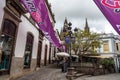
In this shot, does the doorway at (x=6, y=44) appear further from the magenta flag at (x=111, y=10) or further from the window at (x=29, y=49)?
the magenta flag at (x=111, y=10)

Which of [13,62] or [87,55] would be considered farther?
[87,55]

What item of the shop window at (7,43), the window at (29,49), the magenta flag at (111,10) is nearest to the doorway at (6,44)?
the shop window at (7,43)

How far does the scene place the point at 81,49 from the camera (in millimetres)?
26922

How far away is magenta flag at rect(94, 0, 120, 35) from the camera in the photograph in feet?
11.5

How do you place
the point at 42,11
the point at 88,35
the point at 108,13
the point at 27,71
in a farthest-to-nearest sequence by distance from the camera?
the point at 88,35 < the point at 27,71 < the point at 42,11 < the point at 108,13

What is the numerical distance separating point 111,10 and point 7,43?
230 inches

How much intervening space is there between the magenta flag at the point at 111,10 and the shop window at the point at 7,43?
519 cm

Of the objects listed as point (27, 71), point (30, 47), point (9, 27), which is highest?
point (9, 27)

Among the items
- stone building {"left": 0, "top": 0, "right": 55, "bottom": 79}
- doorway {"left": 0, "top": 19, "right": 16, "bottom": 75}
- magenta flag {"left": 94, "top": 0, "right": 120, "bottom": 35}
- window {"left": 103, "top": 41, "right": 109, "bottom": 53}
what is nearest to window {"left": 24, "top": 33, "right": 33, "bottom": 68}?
stone building {"left": 0, "top": 0, "right": 55, "bottom": 79}

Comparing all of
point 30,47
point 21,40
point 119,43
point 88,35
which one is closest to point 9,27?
point 21,40

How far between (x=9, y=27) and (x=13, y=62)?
7.09 ft

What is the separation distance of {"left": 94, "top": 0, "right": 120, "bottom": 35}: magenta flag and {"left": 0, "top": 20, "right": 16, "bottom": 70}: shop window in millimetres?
5193

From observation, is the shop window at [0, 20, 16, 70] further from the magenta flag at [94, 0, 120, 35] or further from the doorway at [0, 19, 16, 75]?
the magenta flag at [94, 0, 120, 35]

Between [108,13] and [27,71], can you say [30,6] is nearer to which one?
[108,13]
